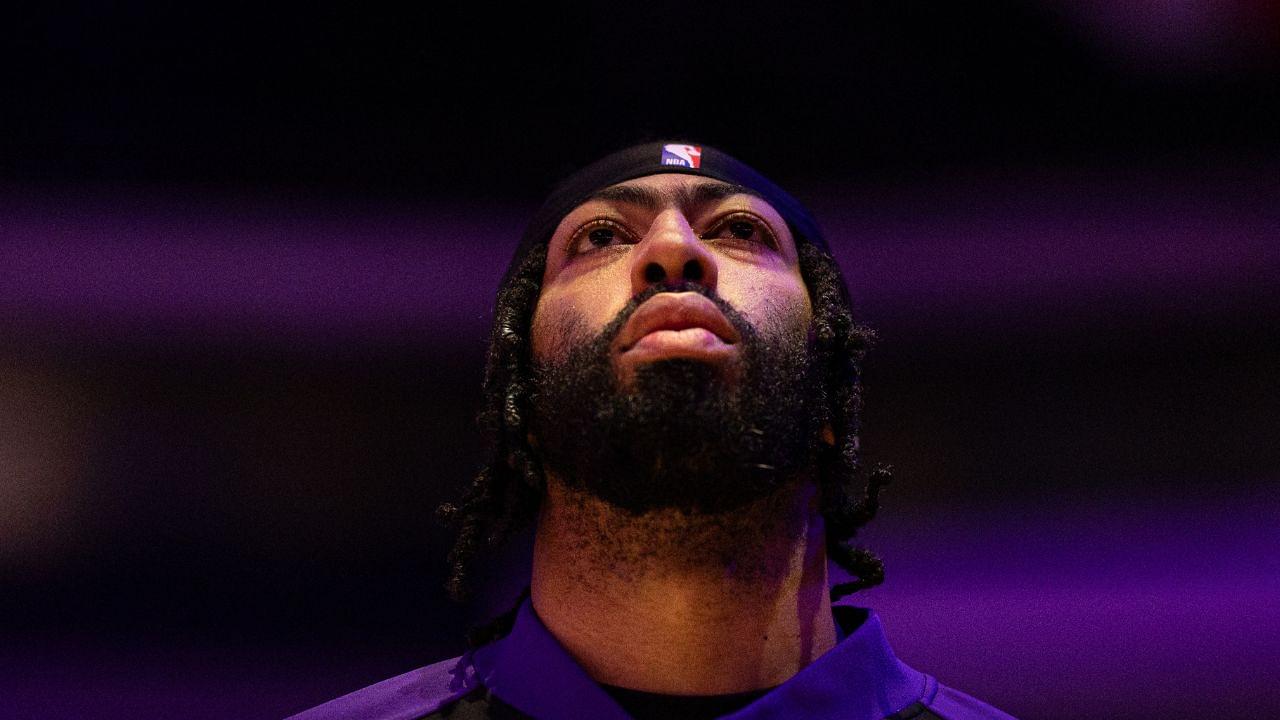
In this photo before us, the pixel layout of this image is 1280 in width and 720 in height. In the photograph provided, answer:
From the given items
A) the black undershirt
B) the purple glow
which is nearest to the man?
the black undershirt

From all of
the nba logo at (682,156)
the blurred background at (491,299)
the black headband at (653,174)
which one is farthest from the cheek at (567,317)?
the blurred background at (491,299)

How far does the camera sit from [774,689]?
1.15 metres

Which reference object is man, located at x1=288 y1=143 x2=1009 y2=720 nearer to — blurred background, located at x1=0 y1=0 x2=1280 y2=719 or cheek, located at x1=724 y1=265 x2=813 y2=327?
cheek, located at x1=724 y1=265 x2=813 y2=327

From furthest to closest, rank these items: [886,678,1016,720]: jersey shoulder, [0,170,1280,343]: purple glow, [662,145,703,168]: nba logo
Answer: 1. [0,170,1280,343]: purple glow
2. [662,145,703,168]: nba logo
3. [886,678,1016,720]: jersey shoulder

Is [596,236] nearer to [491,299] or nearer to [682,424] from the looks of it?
[682,424]

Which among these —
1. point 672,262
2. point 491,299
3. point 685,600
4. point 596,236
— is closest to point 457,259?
point 491,299

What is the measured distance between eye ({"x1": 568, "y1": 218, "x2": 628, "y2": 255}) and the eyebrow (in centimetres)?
5

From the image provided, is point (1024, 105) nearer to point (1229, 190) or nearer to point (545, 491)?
point (1229, 190)

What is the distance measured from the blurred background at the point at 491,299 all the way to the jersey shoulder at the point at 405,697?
373 mm

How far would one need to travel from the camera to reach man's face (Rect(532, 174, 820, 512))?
113cm

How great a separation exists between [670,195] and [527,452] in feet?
1.73

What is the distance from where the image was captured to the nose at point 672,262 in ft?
4.08

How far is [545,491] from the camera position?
1.41 meters

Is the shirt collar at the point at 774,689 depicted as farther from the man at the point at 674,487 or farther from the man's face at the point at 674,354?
the man's face at the point at 674,354
